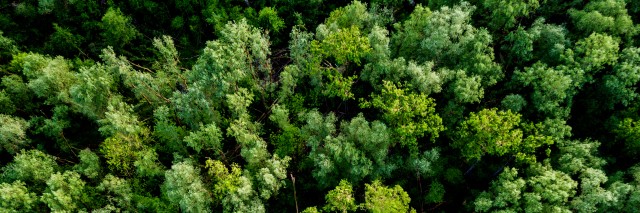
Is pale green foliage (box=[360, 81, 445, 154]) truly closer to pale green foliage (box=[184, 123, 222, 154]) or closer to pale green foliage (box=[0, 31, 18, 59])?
pale green foliage (box=[184, 123, 222, 154])

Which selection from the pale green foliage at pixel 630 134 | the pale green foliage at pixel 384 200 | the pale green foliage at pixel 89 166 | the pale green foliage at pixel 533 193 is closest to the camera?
the pale green foliage at pixel 533 193

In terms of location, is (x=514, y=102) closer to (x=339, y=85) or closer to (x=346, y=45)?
(x=339, y=85)

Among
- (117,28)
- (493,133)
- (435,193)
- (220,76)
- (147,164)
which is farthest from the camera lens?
(117,28)

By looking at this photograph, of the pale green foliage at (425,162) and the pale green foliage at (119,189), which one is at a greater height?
the pale green foliage at (425,162)

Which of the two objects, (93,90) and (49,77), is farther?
(49,77)

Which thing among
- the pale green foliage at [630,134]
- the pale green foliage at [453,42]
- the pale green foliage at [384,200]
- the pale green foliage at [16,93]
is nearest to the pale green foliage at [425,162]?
the pale green foliage at [384,200]

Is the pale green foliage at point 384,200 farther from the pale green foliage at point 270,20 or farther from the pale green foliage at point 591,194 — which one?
the pale green foliage at point 270,20

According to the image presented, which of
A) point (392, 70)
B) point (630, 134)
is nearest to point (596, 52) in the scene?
point (630, 134)
